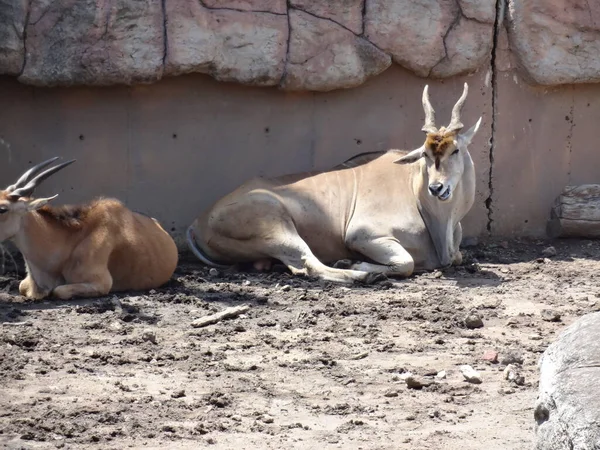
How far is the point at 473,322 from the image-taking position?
633 cm

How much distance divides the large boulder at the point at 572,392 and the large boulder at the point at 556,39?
563 cm

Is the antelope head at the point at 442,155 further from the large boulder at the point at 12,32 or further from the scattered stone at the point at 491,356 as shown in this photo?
the large boulder at the point at 12,32

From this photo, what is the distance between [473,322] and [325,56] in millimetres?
2910

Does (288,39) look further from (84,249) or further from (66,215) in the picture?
(84,249)

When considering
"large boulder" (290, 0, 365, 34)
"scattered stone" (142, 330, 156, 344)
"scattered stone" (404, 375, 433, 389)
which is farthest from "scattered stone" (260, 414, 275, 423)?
"large boulder" (290, 0, 365, 34)

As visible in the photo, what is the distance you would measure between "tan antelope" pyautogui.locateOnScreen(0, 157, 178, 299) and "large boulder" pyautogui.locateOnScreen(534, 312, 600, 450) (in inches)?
157

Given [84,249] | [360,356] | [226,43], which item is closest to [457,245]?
[226,43]

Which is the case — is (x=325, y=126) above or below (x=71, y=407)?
above

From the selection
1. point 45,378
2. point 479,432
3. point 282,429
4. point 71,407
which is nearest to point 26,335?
point 45,378

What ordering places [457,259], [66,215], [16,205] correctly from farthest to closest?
[457,259]
[66,215]
[16,205]

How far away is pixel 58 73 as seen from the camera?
26.4ft

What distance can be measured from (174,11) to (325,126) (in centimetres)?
144

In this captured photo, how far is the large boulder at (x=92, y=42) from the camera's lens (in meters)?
8.02

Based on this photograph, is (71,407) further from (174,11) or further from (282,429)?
(174,11)
